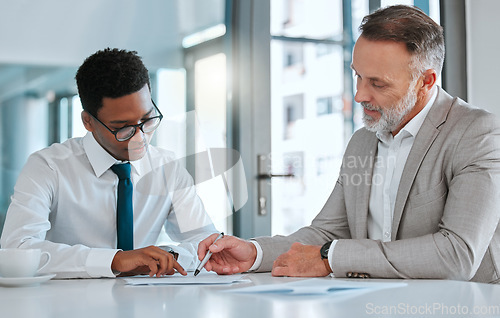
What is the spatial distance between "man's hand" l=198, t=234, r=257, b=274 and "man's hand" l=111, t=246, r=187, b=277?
0.28ft

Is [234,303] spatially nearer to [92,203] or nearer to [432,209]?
[432,209]

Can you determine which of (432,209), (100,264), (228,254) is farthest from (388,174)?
(100,264)

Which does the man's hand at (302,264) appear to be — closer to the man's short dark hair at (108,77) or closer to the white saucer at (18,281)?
the white saucer at (18,281)

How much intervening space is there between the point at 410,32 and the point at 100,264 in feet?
3.89

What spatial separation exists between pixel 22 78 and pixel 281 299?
2610mm

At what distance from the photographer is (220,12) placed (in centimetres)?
370

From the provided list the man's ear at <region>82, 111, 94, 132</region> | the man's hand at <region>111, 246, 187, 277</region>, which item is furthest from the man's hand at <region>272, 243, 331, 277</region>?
the man's ear at <region>82, 111, 94, 132</region>

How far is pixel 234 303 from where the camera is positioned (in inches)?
40.9

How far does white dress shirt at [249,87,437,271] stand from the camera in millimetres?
1867

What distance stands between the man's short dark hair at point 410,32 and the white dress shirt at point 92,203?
88 cm

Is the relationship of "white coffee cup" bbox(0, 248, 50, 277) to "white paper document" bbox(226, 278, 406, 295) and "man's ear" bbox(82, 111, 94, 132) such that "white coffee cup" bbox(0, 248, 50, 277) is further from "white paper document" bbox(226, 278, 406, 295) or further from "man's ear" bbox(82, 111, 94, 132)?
"man's ear" bbox(82, 111, 94, 132)

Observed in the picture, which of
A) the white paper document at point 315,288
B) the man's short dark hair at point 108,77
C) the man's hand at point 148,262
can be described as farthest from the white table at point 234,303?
the man's short dark hair at point 108,77

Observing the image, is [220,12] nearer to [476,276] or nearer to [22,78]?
[22,78]

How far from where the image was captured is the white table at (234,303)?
95 cm
